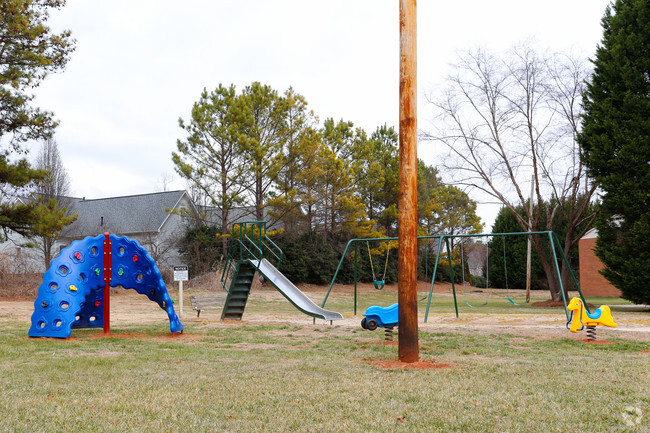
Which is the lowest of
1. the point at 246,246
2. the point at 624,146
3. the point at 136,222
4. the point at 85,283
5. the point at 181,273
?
the point at 85,283

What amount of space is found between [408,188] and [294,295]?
7.31 m

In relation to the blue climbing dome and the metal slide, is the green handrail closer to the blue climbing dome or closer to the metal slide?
the metal slide

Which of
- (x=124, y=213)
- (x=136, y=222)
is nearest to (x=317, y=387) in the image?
(x=136, y=222)

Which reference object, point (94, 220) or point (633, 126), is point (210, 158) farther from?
point (633, 126)

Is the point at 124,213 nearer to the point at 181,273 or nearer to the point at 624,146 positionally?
the point at 181,273

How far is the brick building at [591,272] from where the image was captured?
3391 centimetres

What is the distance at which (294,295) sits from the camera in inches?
549

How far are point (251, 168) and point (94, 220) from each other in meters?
15.0

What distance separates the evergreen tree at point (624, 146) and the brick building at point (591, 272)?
1392 centimetres

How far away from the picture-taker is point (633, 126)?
20172mm

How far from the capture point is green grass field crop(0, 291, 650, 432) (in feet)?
14.1

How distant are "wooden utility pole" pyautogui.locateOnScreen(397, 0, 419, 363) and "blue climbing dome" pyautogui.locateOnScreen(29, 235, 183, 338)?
16.9 feet

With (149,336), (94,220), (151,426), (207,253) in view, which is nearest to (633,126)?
(149,336)

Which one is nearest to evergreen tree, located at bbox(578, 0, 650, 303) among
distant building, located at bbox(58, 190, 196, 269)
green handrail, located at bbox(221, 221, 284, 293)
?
green handrail, located at bbox(221, 221, 284, 293)
